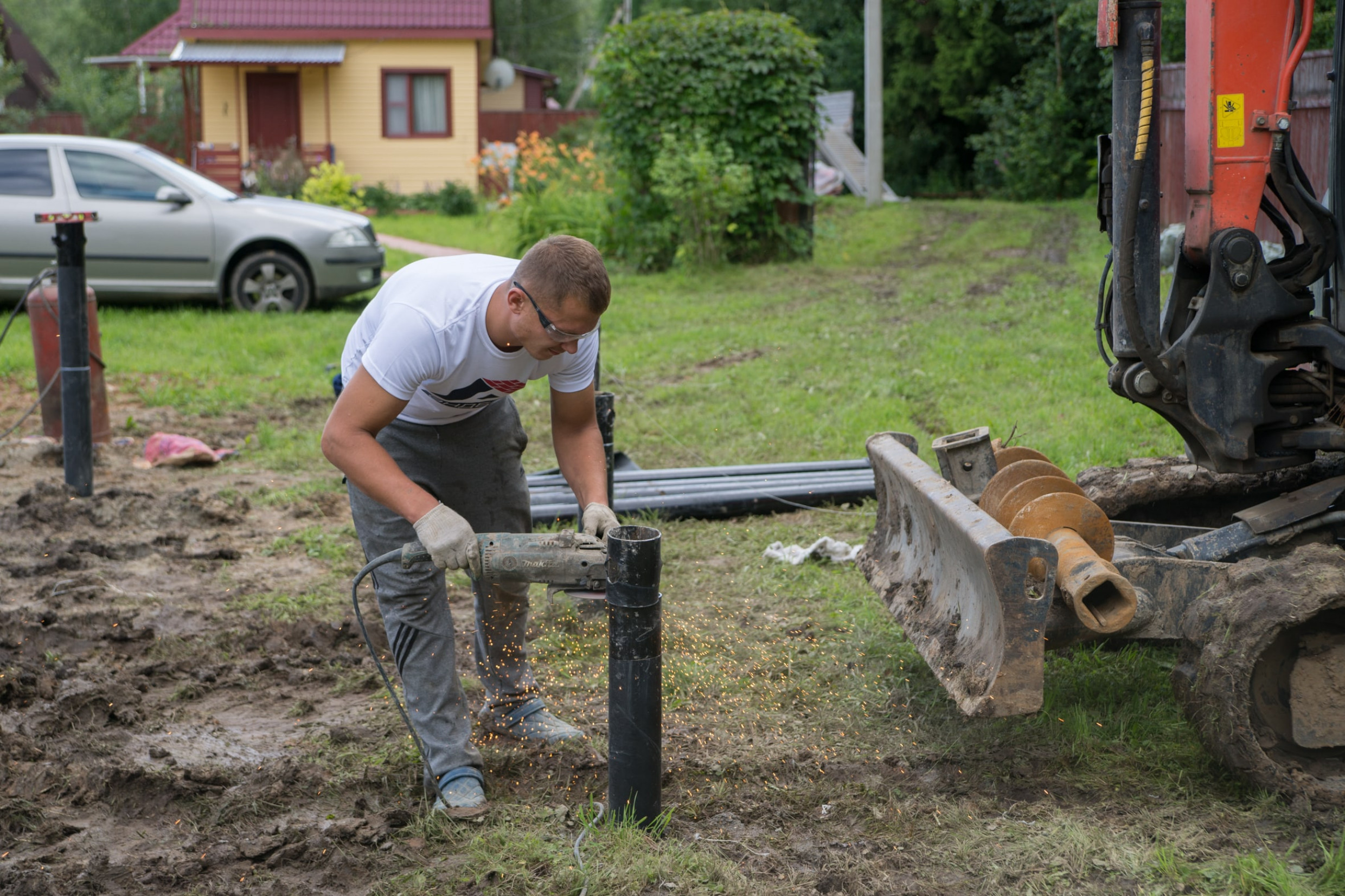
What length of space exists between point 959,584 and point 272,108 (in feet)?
81.9

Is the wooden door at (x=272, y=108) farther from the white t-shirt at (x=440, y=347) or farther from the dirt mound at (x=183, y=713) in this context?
the white t-shirt at (x=440, y=347)

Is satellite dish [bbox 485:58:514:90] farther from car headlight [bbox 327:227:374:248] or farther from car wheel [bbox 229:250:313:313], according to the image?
car wheel [bbox 229:250:313:313]

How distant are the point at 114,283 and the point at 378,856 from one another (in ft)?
32.2

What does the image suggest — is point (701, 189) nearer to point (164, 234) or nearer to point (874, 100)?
point (164, 234)

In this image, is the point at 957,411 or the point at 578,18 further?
the point at 578,18

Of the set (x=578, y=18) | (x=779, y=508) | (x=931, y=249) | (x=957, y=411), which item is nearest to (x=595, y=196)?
(x=931, y=249)

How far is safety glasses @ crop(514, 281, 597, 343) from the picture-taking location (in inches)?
122

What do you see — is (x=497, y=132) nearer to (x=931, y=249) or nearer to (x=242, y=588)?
(x=931, y=249)

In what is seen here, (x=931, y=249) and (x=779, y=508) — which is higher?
(x=931, y=249)

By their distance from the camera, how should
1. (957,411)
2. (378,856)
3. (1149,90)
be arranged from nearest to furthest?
1. (378,856)
2. (1149,90)
3. (957,411)

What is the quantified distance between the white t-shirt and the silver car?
342 inches

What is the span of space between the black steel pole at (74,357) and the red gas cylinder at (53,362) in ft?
3.09

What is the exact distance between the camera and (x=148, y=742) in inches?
155

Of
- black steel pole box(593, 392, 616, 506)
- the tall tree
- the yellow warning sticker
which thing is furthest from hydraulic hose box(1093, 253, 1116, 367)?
the tall tree
